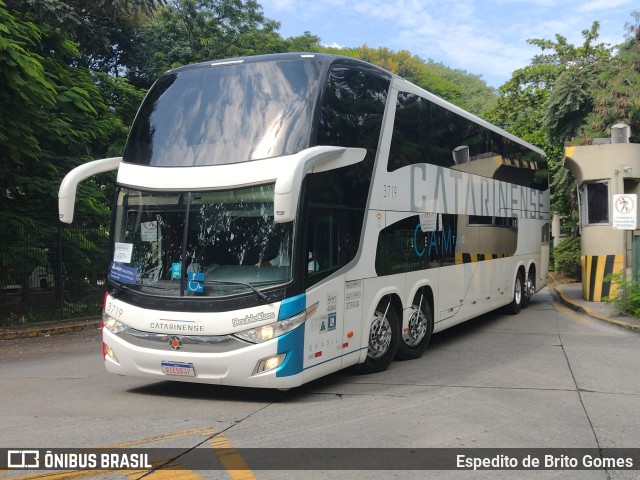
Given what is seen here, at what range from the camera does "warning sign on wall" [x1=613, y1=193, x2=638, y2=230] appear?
1442cm

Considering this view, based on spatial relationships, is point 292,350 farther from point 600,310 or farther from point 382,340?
point 600,310

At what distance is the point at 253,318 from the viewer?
23.5 ft

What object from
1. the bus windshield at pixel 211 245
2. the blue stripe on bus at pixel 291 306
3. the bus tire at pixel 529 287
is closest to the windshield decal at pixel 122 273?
the bus windshield at pixel 211 245

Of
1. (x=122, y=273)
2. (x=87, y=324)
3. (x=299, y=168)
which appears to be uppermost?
(x=299, y=168)

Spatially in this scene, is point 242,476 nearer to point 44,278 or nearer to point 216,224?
point 216,224

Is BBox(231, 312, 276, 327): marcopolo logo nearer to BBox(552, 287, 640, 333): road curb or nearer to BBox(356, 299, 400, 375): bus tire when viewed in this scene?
BBox(356, 299, 400, 375): bus tire

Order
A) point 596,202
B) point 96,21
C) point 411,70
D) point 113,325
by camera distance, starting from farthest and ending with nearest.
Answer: point 411,70 < point 96,21 < point 596,202 < point 113,325

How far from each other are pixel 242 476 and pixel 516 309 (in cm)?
1279

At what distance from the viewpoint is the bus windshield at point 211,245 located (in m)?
7.36

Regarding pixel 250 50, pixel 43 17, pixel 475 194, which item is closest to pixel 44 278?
pixel 43 17

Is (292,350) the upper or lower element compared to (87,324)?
upper

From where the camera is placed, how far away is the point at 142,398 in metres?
7.90

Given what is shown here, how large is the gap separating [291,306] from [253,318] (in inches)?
16.5

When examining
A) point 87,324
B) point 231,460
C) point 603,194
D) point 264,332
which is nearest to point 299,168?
point 264,332
